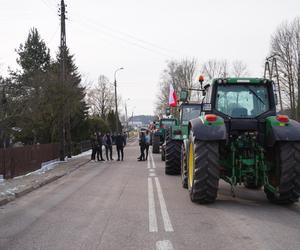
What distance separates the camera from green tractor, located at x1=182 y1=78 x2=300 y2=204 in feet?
28.3

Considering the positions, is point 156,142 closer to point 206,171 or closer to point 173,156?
point 173,156

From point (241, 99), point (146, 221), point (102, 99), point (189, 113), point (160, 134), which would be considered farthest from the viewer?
point (102, 99)

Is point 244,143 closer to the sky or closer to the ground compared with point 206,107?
closer to the ground

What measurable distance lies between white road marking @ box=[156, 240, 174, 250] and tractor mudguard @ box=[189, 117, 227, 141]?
315 cm

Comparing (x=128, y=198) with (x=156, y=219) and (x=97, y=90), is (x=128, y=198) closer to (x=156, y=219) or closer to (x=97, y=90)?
(x=156, y=219)

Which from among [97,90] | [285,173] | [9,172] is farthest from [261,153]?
[97,90]

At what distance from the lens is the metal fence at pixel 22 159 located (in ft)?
50.3

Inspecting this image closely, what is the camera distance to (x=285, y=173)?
27.9 feet

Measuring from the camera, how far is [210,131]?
28.7 feet

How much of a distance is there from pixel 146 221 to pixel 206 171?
191cm

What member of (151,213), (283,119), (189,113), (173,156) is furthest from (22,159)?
(283,119)

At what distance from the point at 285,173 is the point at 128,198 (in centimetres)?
372

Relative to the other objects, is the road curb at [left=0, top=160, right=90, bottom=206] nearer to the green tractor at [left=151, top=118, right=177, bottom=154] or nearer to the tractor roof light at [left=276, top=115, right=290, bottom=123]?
the tractor roof light at [left=276, top=115, right=290, bottom=123]

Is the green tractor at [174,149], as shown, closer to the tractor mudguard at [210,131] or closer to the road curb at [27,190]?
the road curb at [27,190]
